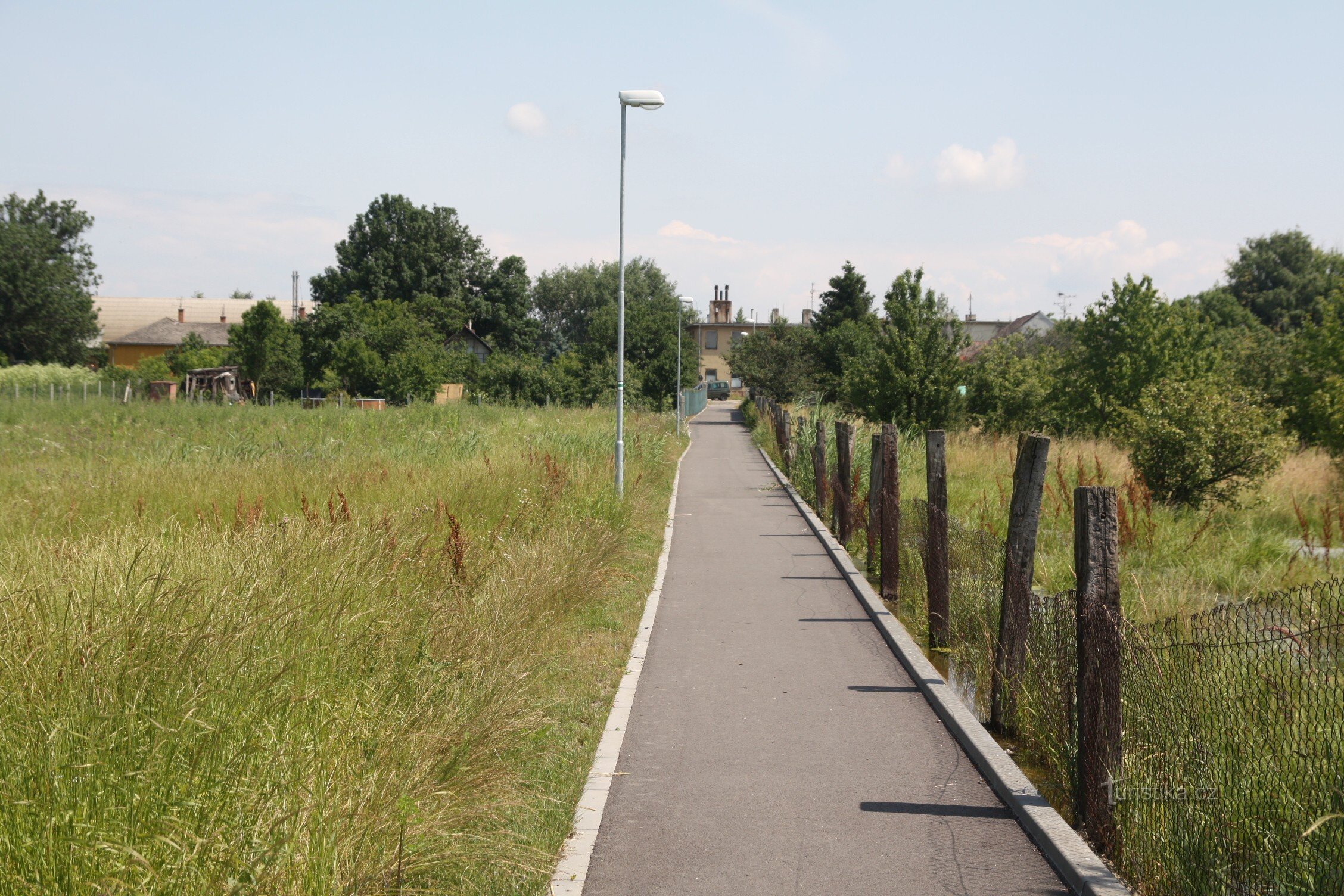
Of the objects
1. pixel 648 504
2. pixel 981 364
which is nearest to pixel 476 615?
pixel 648 504

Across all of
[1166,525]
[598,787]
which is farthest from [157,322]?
[598,787]

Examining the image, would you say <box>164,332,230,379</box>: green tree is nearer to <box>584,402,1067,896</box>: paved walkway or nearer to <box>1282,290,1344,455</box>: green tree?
<box>1282,290,1344,455</box>: green tree

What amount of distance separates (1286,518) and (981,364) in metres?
18.7

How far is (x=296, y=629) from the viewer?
5.04 meters

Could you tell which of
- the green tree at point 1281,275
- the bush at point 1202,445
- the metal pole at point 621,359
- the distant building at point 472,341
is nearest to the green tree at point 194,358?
the distant building at point 472,341

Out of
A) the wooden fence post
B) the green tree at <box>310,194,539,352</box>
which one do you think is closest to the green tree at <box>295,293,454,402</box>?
the green tree at <box>310,194,539,352</box>

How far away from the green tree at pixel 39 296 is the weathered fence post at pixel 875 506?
70783 mm

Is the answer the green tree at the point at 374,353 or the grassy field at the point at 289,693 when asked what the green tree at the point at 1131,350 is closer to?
the grassy field at the point at 289,693

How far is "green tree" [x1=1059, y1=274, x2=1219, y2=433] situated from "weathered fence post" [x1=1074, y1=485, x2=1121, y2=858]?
2127cm

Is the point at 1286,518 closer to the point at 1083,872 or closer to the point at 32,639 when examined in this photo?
the point at 1083,872

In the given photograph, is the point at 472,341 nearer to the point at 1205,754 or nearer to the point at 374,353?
the point at 374,353

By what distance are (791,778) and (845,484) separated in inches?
385

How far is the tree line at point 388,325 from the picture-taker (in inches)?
2273

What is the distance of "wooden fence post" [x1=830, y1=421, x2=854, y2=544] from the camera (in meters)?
14.8
